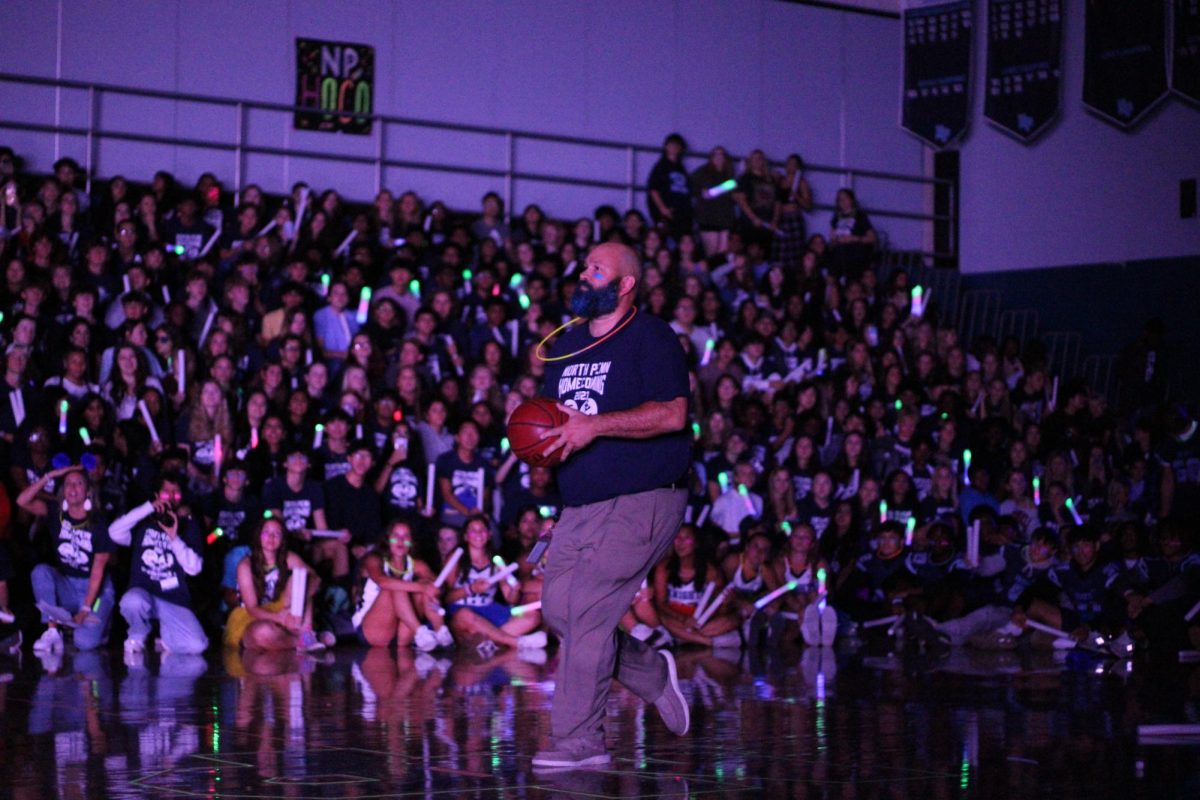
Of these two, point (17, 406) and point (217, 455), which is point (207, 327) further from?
point (17, 406)

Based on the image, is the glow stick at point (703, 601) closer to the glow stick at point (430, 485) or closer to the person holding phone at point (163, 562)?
the glow stick at point (430, 485)

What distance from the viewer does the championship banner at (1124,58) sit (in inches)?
742

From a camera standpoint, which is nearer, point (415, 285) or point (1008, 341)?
point (415, 285)

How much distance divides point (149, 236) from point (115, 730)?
8580 mm

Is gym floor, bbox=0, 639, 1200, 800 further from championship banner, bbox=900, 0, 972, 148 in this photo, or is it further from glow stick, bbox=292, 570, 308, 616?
championship banner, bbox=900, 0, 972, 148

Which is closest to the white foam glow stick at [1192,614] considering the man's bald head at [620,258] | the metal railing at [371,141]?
the man's bald head at [620,258]

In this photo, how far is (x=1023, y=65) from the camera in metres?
20.5

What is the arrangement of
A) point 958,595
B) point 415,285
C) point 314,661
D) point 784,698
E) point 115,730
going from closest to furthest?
point 115,730 < point 784,698 < point 314,661 < point 958,595 < point 415,285

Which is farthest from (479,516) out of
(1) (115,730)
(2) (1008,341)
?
(2) (1008,341)

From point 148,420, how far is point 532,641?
352 cm

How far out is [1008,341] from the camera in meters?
17.9

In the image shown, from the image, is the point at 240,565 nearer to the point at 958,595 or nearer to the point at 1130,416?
the point at 958,595

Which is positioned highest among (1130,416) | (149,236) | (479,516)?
(149,236)

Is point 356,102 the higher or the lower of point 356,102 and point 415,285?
the higher
